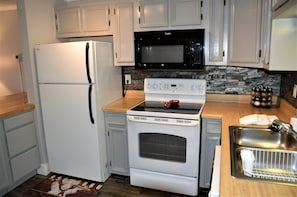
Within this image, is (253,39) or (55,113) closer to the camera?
(253,39)

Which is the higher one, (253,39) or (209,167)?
(253,39)

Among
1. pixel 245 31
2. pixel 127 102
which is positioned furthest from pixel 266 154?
pixel 127 102

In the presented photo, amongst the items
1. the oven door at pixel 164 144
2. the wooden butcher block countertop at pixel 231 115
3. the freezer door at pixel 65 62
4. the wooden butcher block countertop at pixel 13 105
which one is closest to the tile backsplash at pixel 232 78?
the wooden butcher block countertop at pixel 231 115

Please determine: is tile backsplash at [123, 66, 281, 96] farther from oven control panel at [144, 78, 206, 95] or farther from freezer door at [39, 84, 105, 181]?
freezer door at [39, 84, 105, 181]

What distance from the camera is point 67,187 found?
2570 mm

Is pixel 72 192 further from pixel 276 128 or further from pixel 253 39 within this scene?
pixel 253 39

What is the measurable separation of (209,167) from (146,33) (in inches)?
62.1

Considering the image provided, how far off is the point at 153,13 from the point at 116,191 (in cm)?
203

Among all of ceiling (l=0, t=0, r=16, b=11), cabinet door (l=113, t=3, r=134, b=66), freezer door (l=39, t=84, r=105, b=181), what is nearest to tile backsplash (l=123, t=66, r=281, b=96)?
cabinet door (l=113, t=3, r=134, b=66)

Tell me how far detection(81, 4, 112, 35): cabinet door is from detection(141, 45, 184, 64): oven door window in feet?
1.90

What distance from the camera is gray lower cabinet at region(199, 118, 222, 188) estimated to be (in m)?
Result: 2.18

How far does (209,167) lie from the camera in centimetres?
229

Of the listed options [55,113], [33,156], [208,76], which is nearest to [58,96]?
[55,113]

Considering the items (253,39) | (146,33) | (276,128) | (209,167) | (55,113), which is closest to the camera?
(276,128)
